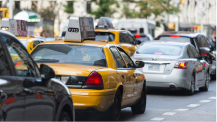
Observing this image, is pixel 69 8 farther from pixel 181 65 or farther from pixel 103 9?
pixel 181 65

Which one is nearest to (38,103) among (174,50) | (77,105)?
(77,105)

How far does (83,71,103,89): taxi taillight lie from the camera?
7434 mm

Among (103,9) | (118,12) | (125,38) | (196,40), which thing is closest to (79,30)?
(196,40)

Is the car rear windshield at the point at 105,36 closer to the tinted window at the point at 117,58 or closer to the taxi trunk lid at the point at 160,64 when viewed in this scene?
the taxi trunk lid at the point at 160,64

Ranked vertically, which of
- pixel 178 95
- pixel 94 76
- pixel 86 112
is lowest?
pixel 178 95

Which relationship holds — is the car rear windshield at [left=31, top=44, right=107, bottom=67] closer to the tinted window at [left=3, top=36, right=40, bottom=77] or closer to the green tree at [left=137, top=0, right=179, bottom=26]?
the tinted window at [left=3, top=36, right=40, bottom=77]

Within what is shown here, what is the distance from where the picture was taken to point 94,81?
7.49 m

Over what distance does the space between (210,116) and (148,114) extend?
4.00 ft

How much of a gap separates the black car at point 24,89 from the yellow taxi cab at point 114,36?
1181 cm

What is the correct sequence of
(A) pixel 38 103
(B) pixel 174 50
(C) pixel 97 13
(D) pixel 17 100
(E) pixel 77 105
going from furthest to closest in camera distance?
(C) pixel 97 13 < (B) pixel 174 50 < (E) pixel 77 105 < (A) pixel 38 103 < (D) pixel 17 100

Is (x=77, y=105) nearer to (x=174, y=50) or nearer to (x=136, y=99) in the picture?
(x=136, y=99)

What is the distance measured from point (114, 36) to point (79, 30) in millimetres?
8211

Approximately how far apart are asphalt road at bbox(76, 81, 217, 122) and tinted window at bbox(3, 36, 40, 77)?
244 centimetres

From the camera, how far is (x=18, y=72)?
4676 mm
